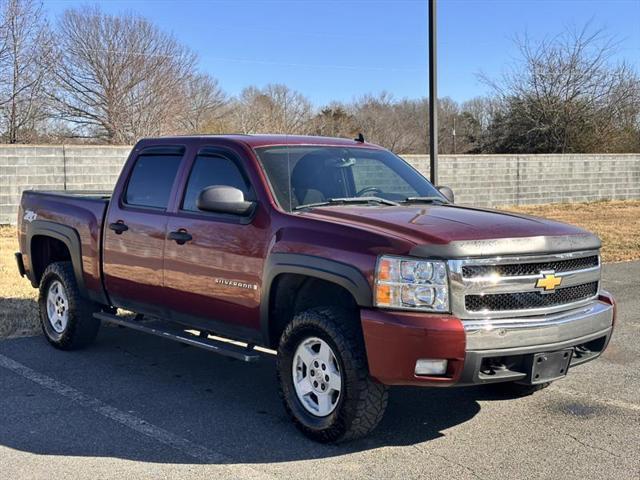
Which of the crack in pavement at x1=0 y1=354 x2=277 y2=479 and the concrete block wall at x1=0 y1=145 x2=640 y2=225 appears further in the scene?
the concrete block wall at x1=0 y1=145 x2=640 y2=225

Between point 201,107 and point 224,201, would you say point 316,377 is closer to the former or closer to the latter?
point 224,201

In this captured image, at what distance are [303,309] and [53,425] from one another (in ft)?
6.04

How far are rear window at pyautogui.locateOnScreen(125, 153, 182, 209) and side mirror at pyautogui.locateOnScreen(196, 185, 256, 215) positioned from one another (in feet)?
3.10

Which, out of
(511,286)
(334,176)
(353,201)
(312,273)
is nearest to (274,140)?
(334,176)

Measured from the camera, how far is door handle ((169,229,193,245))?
5.58m

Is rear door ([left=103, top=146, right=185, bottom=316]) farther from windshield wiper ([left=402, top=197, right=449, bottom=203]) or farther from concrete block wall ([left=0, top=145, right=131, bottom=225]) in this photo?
concrete block wall ([left=0, top=145, right=131, bottom=225])

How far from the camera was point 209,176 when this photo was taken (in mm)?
5773

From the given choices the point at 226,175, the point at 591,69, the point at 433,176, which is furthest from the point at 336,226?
the point at 591,69

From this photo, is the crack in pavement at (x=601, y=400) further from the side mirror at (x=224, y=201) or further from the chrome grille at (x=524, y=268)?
the side mirror at (x=224, y=201)

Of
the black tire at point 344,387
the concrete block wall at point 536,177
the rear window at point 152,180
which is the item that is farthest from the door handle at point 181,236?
the concrete block wall at point 536,177

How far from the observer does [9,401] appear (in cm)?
549

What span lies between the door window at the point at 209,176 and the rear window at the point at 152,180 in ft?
0.81

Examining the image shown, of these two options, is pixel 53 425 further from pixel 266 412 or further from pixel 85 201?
pixel 85 201

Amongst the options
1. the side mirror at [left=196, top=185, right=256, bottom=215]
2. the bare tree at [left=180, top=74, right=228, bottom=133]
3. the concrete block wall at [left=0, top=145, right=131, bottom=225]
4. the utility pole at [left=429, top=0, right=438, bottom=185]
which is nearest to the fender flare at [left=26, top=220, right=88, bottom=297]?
the side mirror at [left=196, top=185, right=256, bottom=215]
